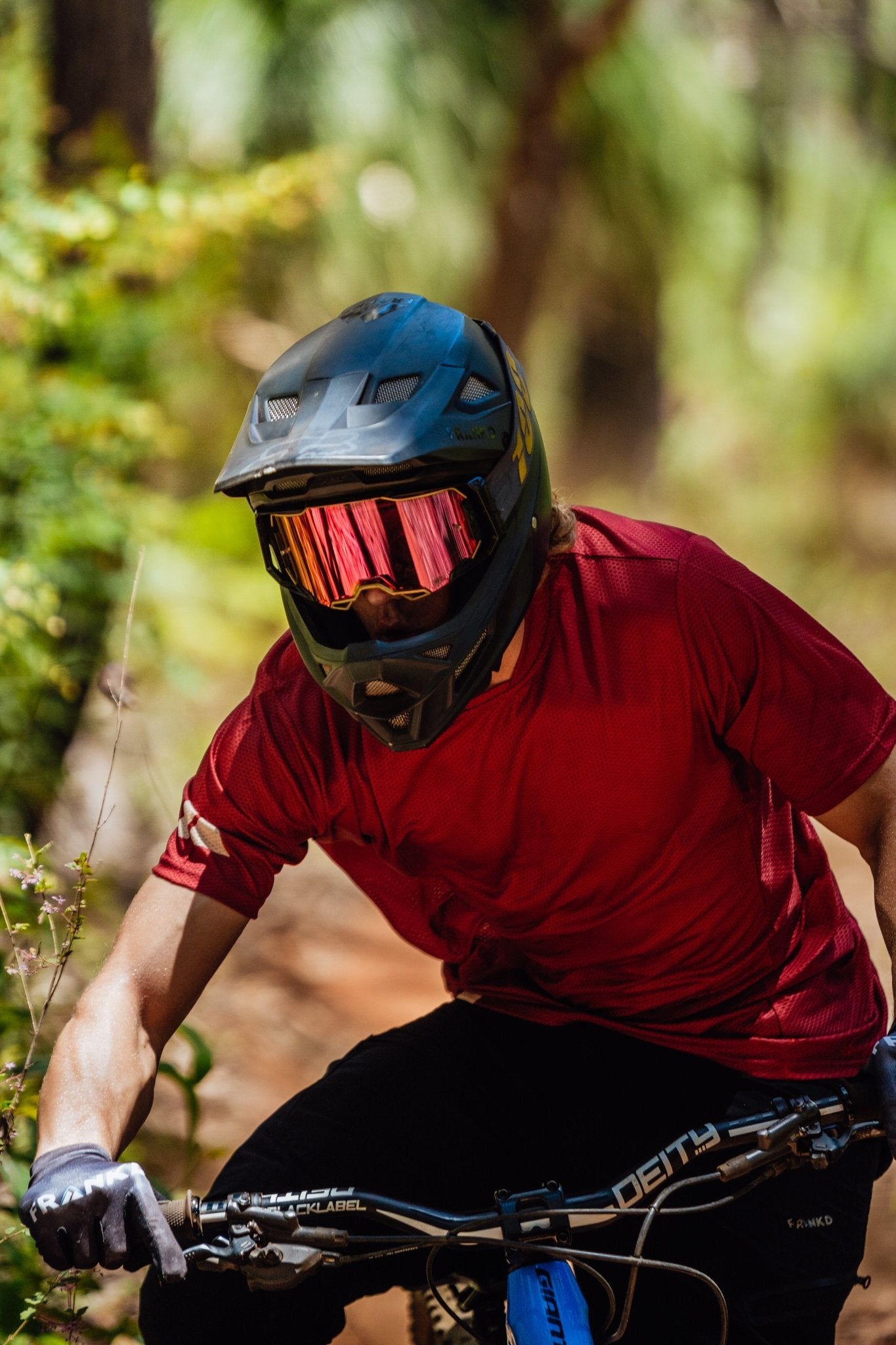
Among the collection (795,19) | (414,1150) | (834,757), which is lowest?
(414,1150)

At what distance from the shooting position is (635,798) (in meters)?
2.40

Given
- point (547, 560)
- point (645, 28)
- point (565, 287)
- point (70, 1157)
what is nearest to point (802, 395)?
point (565, 287)

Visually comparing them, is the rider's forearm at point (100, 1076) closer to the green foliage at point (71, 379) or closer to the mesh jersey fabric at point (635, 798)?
the mesh jersey fabric at point (635, 798)

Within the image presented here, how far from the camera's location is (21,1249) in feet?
9.79

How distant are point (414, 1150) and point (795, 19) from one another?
10.3 meters

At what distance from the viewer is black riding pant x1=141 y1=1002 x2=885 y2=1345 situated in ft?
7.63

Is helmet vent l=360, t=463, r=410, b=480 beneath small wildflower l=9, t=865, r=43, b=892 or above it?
above

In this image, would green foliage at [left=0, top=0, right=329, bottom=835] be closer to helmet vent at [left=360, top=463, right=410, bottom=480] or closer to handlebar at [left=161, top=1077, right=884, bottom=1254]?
helmet vent at [left=360, top=463, right=410, bottom=480]

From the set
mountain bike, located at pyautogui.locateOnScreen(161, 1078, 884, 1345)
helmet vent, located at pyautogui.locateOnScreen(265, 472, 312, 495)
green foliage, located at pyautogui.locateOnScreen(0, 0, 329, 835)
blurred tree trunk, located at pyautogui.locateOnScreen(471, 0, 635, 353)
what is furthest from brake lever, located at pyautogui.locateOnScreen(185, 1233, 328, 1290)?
blurred tree trunk, located at pyautogui.locateOnScreen(471, 0, 635, 353)

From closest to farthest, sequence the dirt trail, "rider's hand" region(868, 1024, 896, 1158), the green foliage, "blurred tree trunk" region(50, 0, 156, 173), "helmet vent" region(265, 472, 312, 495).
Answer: "rider's hand" region(868, 1024, 896, 1158) < "helmet vent" region(265, 472, 312, 495) < the dirt trail < the green foliage < "blurred tree trunk" region(50, 0, 156, 173)

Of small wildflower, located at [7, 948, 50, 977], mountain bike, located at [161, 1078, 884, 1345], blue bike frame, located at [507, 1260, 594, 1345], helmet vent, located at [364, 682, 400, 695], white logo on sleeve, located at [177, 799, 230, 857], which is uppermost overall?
helmet vent, located at [364, 682, 400, 695]

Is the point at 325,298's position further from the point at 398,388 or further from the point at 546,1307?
the point at 546,1307

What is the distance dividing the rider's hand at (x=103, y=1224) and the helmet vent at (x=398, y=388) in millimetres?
1346

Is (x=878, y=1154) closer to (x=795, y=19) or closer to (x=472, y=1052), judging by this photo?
(x=472, y=1052)
